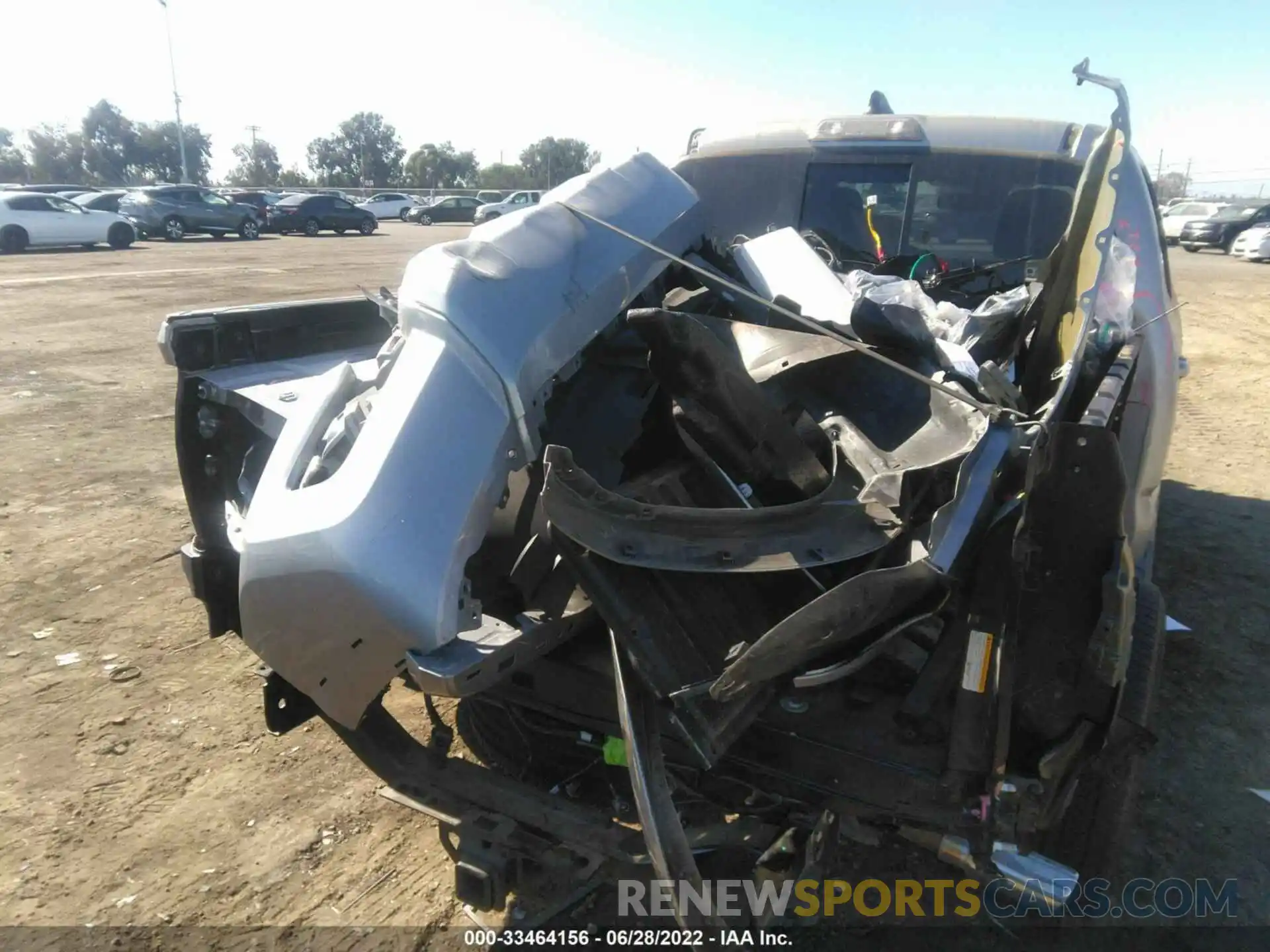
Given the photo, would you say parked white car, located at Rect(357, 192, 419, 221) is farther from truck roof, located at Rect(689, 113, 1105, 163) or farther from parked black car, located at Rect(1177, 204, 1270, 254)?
truck roof, located at Rect(689, 113, 1105, 163)

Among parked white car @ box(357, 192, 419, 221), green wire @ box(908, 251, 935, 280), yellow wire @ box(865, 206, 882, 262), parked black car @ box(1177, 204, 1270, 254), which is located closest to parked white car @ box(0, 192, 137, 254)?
parked white car @ box(357, 192, 419, 221)

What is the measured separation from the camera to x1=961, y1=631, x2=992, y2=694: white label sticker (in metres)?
2.04

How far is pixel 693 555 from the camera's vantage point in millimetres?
2027

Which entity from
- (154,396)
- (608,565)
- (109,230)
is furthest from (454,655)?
(109,230)

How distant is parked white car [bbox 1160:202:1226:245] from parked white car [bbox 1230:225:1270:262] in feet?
9.52

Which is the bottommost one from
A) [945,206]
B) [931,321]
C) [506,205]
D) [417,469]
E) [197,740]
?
Result: [197,740]

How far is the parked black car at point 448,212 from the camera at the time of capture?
39.6 m

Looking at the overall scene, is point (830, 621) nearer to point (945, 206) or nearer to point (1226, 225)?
point (945, 206)

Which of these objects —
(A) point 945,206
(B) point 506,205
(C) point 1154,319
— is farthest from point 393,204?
(C) point 1154,319

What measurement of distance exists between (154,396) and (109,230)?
18.3 metres

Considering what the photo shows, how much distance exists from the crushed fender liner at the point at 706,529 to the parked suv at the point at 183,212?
2909cm

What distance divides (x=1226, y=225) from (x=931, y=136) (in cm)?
2886

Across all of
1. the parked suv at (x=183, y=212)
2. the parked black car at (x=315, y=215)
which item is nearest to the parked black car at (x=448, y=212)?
the parked black car at (x=315, y=215)

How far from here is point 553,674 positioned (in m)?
2.34
